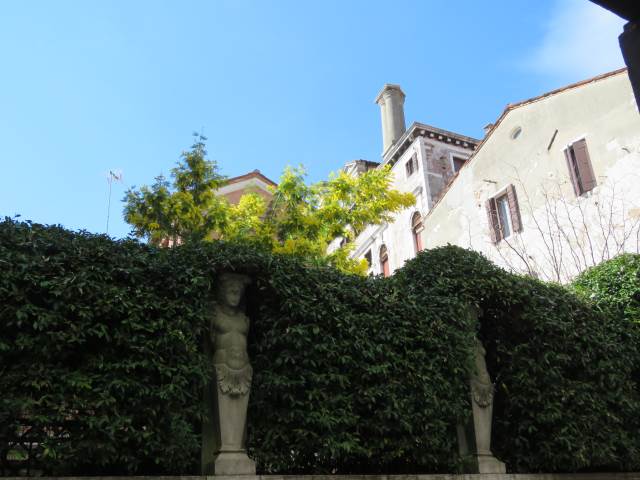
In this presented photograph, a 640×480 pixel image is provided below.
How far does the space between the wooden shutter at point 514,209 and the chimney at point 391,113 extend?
11309 millimetres

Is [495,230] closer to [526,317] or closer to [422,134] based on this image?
[422,134]

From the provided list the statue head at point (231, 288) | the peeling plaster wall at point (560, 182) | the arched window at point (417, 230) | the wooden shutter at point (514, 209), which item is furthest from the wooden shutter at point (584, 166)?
the statue head at point (231, 288)

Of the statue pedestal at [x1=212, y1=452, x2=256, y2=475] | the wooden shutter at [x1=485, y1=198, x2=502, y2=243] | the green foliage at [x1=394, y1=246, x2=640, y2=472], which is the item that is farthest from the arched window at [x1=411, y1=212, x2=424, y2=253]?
the statue pedestal at [x1=212, y1=452, x2=256, y2=475]

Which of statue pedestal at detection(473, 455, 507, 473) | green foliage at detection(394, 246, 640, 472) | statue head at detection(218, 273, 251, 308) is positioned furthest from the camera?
green foliage at detection(394, 246, 640, 472)

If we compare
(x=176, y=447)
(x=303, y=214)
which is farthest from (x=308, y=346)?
(x=303, y=214)

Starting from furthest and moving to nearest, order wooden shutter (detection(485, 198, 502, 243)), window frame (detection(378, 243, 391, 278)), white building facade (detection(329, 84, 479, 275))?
window frame (detection(378, 243, 391, 278))
white building facade (detection(329, 84, 479, 275))
wooden shutter (detection(485, 198, 502, 243))

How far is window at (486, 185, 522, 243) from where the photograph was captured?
20.6 meters

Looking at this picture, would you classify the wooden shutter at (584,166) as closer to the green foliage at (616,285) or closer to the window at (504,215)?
the window at (504,215)

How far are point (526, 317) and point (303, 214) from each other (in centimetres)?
794

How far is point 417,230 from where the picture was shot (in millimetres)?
28094

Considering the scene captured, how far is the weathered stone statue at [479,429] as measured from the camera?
→ 8.74m

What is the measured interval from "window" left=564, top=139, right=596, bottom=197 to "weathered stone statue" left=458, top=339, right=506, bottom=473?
10.7 m

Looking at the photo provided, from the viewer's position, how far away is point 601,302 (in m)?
10.9

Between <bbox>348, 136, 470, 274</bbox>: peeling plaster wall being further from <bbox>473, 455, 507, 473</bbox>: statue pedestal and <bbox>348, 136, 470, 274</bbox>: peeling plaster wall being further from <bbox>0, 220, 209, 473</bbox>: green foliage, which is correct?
<bbox>0, 220, 209, 473</bbox>: green foliage
